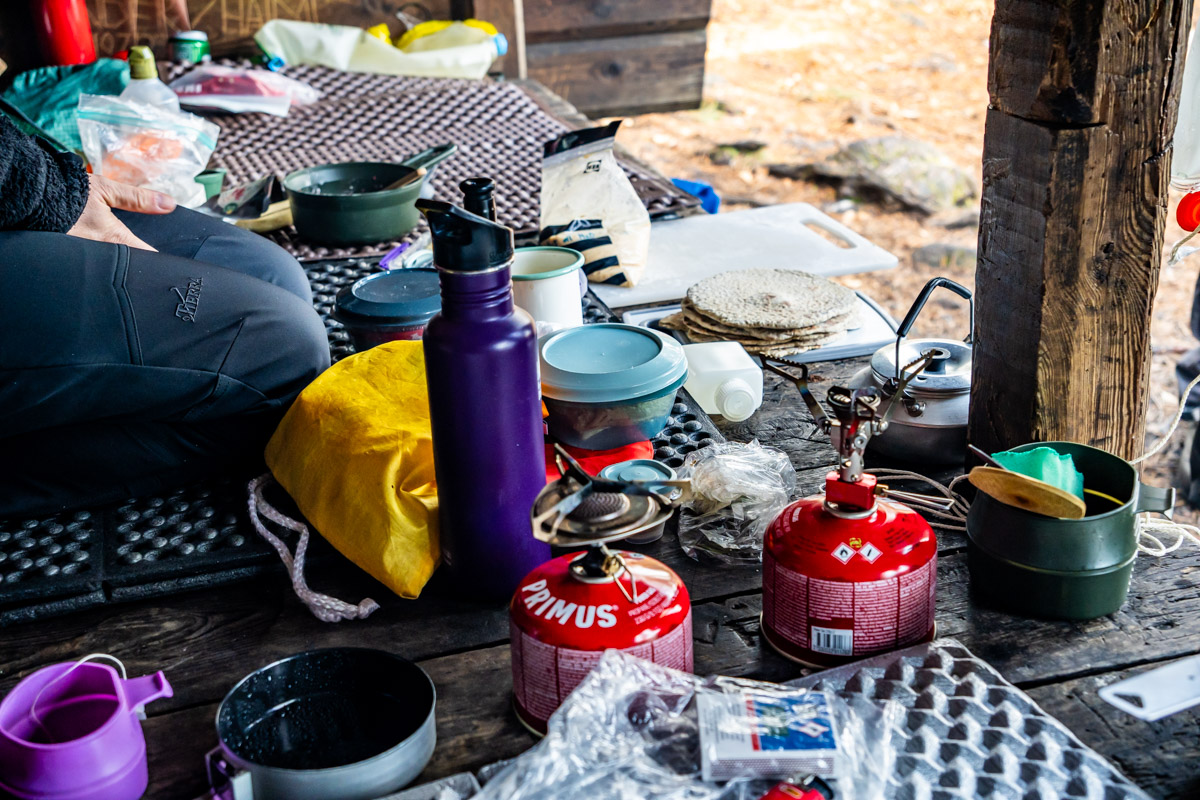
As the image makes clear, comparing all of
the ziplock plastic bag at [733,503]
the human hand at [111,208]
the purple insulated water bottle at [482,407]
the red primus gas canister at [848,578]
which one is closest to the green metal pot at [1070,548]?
the red primus gas canister at [848,578]

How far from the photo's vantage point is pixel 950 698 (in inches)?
36.7

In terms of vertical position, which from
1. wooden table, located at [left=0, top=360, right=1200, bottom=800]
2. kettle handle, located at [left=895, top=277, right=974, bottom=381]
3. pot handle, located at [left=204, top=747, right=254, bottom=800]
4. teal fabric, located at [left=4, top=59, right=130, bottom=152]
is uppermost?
teal fabric, located at [left=4, top=59, right=130, bottom=152]

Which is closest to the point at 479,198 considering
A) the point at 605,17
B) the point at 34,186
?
the point at 34,186

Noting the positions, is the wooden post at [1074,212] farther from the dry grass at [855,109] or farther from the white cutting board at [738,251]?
the dry grass at [855,109]

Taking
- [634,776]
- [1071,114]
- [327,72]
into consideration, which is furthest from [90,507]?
[327,72]

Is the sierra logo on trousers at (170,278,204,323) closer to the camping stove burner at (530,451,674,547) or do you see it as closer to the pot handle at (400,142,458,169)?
the camping stove burner at (530,451,674,547)

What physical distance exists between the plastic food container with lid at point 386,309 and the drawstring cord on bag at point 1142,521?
0.65 meters

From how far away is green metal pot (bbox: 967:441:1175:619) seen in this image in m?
1.02

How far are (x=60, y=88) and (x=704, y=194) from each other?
167cm

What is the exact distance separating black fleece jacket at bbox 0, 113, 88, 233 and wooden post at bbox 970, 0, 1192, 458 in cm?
111

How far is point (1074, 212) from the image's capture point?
3.68 ft

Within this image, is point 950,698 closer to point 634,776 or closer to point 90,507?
point 634,776

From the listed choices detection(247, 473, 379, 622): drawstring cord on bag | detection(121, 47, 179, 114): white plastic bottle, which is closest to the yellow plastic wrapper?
detection(247, 473, 379, 622): drawstring cord on bag

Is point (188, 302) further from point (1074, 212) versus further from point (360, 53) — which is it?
point (360, 53)
